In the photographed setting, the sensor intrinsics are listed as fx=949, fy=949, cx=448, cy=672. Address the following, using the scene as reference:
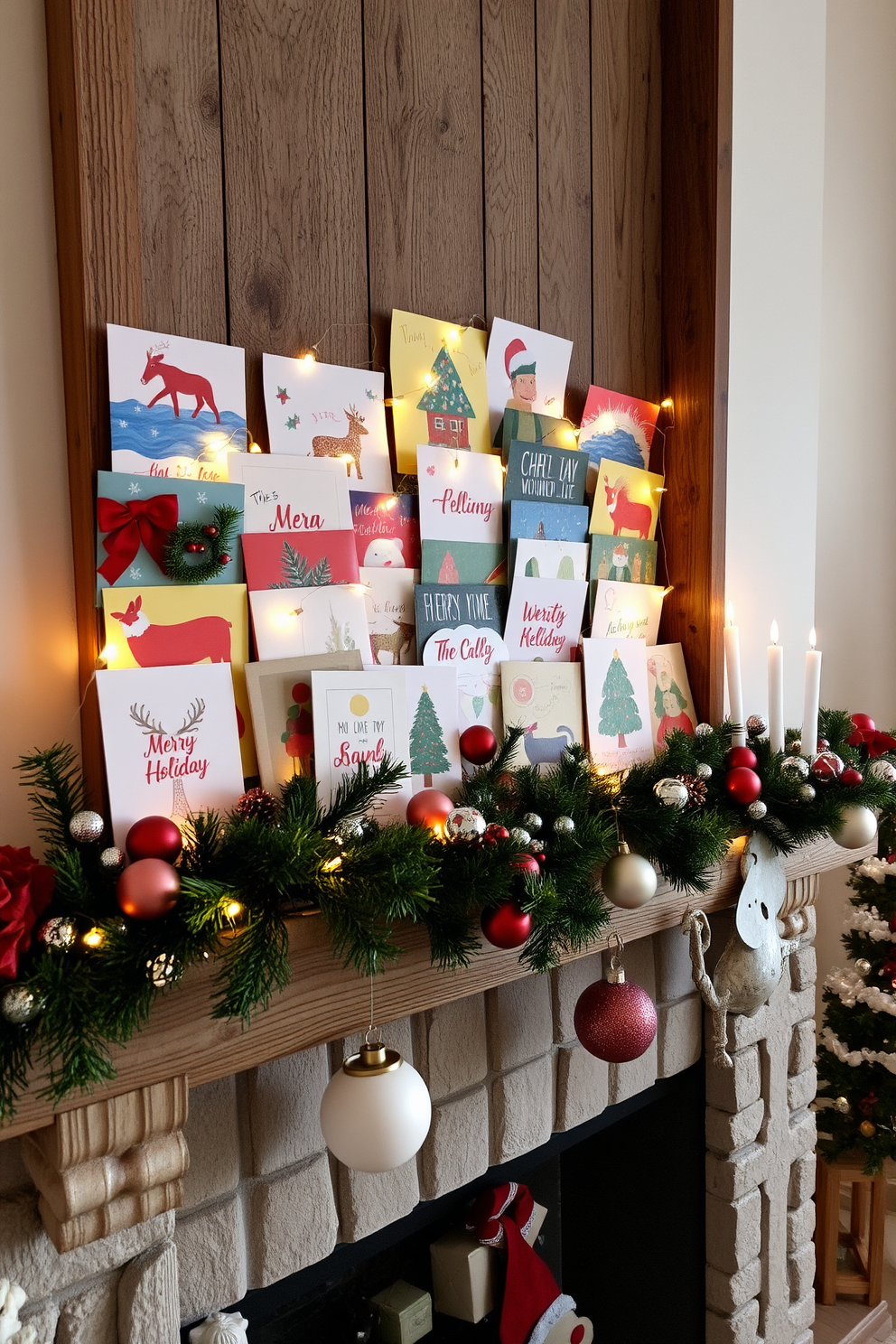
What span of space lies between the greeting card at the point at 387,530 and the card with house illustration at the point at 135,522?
0.22 metres

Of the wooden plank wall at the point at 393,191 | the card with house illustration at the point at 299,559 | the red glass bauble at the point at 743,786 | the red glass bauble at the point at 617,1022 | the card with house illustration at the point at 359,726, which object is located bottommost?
the red glass bauble at the point at 617,1022

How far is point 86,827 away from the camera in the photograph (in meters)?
0.73

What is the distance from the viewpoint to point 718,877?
4.25ft

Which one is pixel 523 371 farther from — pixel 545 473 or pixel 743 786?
pixel 743 786

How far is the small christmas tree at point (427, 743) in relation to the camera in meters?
1.07

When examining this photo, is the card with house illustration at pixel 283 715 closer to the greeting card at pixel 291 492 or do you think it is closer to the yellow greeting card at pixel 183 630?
the yellow greeting card at pixel 183 630

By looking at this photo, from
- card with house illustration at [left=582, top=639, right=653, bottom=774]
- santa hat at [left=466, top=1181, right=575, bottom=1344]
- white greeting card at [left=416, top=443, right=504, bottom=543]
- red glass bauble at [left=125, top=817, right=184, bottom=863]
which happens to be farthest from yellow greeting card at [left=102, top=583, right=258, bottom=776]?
santa hat at [left=466, top=1181, right=575, bottom=1344]

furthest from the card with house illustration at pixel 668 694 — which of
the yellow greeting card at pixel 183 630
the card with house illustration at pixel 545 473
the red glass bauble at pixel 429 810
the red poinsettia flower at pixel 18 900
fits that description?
the red poinsettia flower at pixel 18 900

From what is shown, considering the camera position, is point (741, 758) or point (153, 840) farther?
point (741, 758)

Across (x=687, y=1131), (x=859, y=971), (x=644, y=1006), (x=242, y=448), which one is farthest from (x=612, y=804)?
(x=859, y=971)

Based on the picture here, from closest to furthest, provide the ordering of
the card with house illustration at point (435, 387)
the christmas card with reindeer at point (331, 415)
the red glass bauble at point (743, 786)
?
the christmas card with reindeer at point (331, 415) < the card with house illustration at point (435, 387) < the red glass bauble at point (743, 786)

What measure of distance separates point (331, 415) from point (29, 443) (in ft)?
1.05

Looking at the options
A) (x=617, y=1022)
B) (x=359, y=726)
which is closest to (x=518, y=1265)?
(x=617, y=1022)

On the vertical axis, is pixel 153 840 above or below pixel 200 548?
below
